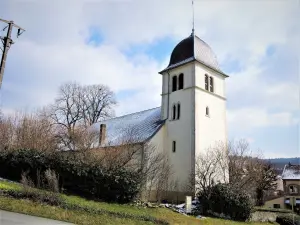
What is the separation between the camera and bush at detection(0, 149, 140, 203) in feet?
52.0

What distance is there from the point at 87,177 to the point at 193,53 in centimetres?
1609

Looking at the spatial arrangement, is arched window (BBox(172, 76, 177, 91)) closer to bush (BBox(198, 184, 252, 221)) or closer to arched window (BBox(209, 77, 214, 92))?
arched window (BBox(209, 77, 214, 92))

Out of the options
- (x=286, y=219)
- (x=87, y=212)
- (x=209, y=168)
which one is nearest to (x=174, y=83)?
(x=209, y=168)

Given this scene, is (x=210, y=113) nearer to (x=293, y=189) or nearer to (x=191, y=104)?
(x=191, y=104)

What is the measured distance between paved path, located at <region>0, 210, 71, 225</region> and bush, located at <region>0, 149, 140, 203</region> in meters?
3.98

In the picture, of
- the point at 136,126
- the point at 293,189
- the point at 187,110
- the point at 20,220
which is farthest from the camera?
the point at 293,189

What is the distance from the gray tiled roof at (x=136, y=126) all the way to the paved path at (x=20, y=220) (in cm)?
1315

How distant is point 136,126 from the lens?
2972 cm

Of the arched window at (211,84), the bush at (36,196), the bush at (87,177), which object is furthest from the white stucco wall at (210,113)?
the bush at (36,196)

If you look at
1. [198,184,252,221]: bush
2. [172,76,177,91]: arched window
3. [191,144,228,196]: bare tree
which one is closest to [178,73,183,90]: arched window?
[172,76,177,91]: arched window

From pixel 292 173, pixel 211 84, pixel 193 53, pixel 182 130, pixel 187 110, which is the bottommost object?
pixel 292 173

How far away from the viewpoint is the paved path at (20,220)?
10016 mm

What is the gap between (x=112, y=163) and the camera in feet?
55.0

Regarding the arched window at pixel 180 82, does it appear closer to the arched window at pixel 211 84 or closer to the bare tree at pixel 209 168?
the arched window at pixel 211 84
